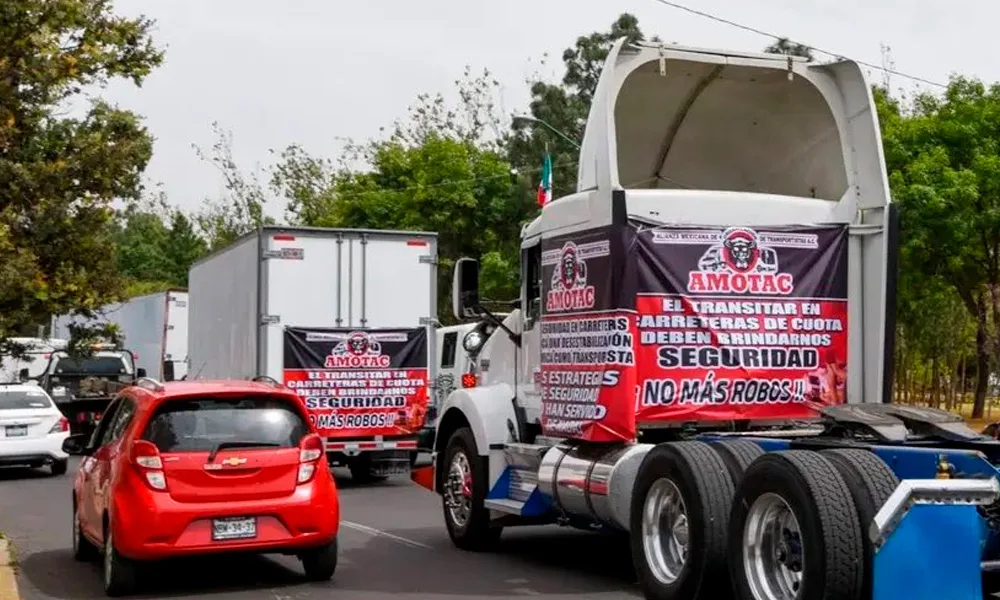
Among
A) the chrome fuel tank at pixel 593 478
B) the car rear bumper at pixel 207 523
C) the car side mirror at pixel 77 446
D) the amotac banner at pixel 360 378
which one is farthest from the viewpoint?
the amotac banner at pixel 360 378

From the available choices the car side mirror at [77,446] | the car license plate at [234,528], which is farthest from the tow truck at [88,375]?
the car license plate at [234,528]

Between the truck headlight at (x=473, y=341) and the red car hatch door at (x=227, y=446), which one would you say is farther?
the truck headlight at (x=473, y=341)

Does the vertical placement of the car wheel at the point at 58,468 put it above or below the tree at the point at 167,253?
below

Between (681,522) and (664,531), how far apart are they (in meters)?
0.23

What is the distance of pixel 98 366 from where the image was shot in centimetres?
3138

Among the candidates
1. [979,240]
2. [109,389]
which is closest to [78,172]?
[109,389]

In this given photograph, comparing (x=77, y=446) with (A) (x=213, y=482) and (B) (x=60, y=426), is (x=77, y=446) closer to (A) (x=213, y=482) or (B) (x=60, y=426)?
(A) (x=213, y=482)

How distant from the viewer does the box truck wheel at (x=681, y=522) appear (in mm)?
8469

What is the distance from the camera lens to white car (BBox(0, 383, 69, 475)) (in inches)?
827

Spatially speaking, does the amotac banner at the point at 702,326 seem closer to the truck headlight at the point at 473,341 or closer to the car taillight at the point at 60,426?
the truck headlight at the point at 473,341

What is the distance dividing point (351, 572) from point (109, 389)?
17353 mm

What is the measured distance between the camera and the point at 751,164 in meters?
11.7

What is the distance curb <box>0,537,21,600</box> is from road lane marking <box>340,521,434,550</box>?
342 cm

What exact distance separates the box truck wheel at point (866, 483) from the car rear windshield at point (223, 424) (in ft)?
14.5
